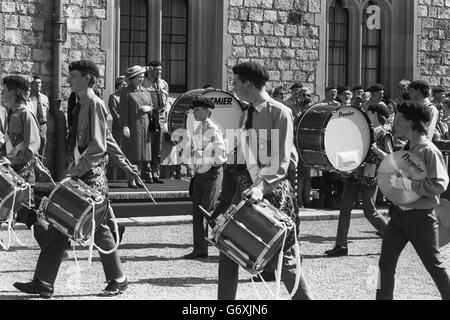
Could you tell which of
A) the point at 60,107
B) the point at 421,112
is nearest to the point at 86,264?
the point at 421,112

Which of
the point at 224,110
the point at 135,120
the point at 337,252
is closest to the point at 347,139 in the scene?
the point at 337,252

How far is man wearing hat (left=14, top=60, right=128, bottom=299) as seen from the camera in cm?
749

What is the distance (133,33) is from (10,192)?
28.9ft

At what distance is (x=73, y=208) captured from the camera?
7.23 metres

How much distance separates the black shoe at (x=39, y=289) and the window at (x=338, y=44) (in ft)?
40.0

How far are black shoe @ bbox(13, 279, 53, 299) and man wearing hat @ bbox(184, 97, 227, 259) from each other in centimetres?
264

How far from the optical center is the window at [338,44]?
61.9 ft

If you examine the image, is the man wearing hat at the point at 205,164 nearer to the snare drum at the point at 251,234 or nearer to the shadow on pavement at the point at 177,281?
the shadow on pavement at the point at 177,281

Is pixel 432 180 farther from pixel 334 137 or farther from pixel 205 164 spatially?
pixel 334 137

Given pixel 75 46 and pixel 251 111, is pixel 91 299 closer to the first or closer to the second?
pixel 251 111

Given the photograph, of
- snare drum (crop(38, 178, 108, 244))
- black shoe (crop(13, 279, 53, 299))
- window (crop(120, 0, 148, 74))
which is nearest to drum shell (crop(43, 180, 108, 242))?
snare drum (crop(38, 178, 108, 244))

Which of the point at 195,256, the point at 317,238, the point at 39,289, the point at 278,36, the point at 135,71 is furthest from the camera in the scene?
the point at 278,36

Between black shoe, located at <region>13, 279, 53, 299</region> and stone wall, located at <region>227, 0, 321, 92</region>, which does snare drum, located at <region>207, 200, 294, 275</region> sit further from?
stone wall, located at <region>227, 0, 321, 92</region>

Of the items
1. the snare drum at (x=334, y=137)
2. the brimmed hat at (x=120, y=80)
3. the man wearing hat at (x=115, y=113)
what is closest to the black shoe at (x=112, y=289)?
the snare drum at (x=334, y=137)
